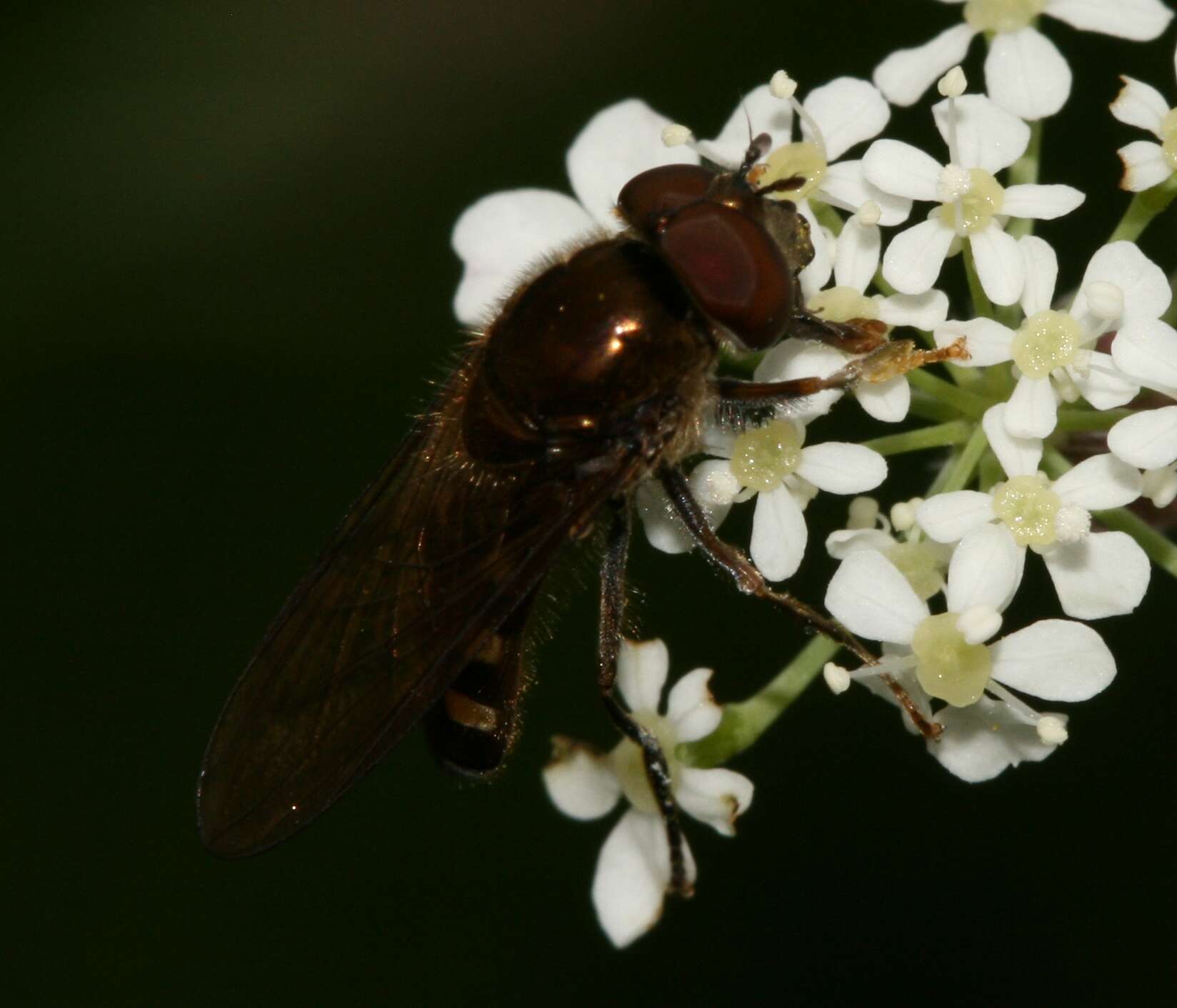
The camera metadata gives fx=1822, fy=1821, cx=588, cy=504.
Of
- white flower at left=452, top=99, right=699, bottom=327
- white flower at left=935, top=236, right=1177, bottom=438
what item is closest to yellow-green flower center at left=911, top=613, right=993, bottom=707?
white flower at left=935, top=236, right=1177, bottom=438

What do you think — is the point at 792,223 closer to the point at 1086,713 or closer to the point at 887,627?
the point at 887,627

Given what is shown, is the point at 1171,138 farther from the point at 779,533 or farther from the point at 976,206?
the point at 779,533

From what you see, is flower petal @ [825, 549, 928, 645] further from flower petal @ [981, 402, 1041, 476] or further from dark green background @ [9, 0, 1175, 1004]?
dark green background @ [9, 0, 1175, 1004]

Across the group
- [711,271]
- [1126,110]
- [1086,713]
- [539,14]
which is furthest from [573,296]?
[539,14]

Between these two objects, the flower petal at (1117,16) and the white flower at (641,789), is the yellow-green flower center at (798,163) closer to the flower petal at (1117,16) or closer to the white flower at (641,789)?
the flower petal at (1117,16)

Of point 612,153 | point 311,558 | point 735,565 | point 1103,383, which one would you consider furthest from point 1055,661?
point 311,558

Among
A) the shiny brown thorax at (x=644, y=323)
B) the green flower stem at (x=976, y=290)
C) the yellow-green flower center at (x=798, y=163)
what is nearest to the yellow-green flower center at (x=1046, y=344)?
the green flower stem at (x=976, y=290)
